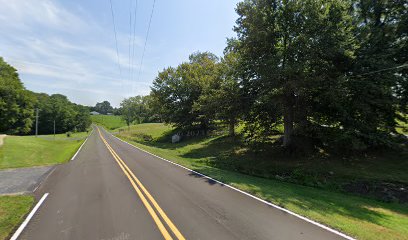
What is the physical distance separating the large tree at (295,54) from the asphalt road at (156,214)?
998cm

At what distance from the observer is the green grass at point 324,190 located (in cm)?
683

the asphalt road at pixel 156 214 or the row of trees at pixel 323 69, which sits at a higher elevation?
the row of trees at pixel 323 69

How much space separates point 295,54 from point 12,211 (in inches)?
698

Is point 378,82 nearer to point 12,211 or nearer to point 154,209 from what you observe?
point 154,209

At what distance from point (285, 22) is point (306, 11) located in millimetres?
1633

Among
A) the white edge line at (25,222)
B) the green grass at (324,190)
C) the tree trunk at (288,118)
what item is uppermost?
the tree trunk at (288,118)

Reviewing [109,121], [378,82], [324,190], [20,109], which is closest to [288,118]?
[378,82]

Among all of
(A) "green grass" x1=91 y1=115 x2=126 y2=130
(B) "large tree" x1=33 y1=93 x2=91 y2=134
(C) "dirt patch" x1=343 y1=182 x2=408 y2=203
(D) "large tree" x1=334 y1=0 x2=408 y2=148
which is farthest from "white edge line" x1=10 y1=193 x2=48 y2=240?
(A) "green grass" x1=91 y1=115 x2=126 y2=130

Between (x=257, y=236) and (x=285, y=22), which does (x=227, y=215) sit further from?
(x=285, y=22)

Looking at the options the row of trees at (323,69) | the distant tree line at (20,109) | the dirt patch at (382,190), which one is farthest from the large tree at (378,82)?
the distant tree line at (20,109)

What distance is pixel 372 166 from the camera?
15852 mm

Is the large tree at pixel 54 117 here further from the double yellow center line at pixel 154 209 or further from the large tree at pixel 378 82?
the large tree at pixel 378 82

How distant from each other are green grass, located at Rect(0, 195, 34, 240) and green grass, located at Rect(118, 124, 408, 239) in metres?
7.52

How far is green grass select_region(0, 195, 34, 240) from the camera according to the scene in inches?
246
